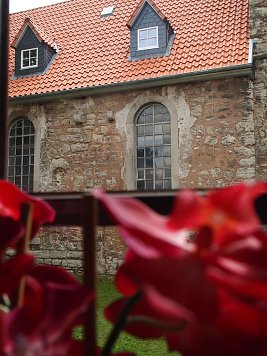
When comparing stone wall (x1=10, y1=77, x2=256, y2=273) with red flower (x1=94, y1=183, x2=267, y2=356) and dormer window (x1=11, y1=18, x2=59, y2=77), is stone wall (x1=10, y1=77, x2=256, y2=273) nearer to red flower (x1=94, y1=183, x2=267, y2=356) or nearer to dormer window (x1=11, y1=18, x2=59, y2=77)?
dormer window (x1=11, y1=18, x2=59, y2=77)

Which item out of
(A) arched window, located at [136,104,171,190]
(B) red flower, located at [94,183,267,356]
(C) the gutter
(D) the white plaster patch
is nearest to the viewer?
(B) red flower, located at [94,183,267,356]

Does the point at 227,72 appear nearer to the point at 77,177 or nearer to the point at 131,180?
the point at 131,180

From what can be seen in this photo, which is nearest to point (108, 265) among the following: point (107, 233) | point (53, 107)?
point (107, 233)

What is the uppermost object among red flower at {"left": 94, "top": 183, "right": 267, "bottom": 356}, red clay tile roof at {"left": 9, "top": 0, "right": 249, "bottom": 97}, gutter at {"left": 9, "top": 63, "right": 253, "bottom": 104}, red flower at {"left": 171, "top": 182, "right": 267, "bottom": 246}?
red clay tile roof at {"left": 9, "top": 0, "right": 249, "bottom": 97}

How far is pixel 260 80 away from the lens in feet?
28.4

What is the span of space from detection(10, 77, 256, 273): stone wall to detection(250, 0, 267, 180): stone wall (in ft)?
0.59

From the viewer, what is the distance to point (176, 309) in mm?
222

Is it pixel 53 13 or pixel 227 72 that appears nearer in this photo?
pixel 227 72

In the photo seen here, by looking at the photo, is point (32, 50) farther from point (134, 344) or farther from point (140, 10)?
point (134, 344)

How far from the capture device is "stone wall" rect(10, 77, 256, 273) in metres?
8.49

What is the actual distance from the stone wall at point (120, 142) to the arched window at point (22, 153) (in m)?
0.28

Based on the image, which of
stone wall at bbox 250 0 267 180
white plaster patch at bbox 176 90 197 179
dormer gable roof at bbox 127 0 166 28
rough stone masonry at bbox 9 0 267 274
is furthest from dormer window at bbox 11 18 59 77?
stone wall at bbox 250 0 267 180

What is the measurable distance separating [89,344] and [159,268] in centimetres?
9

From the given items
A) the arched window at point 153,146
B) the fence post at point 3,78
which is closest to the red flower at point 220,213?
the fence post at point 3,78
